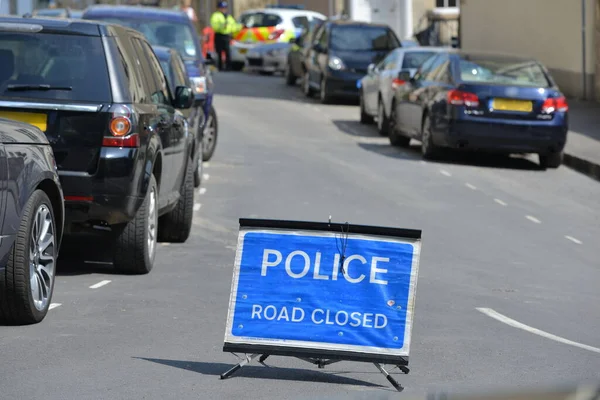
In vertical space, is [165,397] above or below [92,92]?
below

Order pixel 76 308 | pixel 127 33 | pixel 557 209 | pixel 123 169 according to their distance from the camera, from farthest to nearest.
A: 1. pixel 557 209
2. pixel 127 33
3. pixel 123 169
4. pixel 76 308

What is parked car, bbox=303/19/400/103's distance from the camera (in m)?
27.7

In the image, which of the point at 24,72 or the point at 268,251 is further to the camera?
the point at 24,72

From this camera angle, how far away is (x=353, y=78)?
1091 inches

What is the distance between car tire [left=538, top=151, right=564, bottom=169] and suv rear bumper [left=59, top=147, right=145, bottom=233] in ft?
34.5

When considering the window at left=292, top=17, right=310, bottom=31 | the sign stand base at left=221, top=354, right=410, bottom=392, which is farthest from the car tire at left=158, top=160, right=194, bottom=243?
the window at left=292, top=17, right=310, bottom=31

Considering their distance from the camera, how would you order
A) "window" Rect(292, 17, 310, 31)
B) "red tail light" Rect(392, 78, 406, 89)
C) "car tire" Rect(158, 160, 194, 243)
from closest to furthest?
"car tire" Rect(158, 160, 194, 243) < "red tail light" Rect(392, 78, 406, 89) < "window" Rect(292, 17, 310, 31)

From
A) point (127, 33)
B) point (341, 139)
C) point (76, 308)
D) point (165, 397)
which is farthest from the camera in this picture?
point (341, 139)

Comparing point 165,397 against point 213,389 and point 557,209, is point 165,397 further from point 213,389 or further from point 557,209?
point 557,209

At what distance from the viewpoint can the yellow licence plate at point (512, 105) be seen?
18.6m

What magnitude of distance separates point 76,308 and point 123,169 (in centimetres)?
119

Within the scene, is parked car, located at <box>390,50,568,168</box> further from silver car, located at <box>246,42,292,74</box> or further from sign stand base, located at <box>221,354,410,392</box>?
silver car, located at <box>246,42,292,74</box>

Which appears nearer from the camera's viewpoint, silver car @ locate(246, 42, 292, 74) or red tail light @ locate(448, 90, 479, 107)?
red tail light @ locate(448, 90, 479, 107)

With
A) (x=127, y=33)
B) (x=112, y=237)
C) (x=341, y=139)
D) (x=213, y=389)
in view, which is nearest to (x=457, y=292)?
(x=112, y=237)
